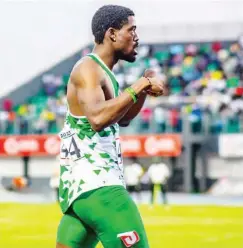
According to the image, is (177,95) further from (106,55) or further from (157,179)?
(106,55)

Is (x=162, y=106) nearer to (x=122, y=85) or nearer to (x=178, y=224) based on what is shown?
(x=122, y=85)

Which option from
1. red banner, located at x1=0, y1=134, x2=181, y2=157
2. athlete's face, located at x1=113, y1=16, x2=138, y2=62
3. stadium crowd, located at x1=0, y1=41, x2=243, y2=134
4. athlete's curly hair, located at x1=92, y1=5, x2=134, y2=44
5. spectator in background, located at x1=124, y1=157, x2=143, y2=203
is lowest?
spectator in background, located at x1=124, y1=157, x2=143, y2=203

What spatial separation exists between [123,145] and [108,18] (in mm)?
25042

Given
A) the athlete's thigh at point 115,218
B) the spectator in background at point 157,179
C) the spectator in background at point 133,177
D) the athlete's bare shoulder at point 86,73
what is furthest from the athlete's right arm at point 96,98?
the spectator in background at point 133,177

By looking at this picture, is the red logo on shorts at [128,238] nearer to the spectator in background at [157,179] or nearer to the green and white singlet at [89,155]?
the green and white singlet at [89,155]

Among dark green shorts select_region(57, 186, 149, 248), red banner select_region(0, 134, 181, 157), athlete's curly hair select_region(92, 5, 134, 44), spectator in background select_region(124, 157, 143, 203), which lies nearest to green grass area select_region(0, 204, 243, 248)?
spectator in background select_region(124, 157, 143, 203)

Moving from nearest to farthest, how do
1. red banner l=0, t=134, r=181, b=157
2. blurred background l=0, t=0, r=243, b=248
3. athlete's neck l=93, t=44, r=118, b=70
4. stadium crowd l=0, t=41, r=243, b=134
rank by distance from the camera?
athlete's neck l=93, t=44, r=118, b=70 → blurred background l=0, t=0, r=243, b=248 → red banner l=0, t=134, r=181, b=157 → stadium crowd l=0, t=41, r=243, b=134

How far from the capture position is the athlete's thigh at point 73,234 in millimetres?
4516

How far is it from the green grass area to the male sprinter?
9.26 meters

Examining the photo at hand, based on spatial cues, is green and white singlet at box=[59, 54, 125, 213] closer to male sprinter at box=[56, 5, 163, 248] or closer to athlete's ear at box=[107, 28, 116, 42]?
male sprinter at box=[56, 5, 163, 248]

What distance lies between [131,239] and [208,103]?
25999 mm

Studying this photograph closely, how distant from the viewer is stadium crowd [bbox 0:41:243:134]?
29214 mm

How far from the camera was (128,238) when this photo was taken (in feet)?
14.2

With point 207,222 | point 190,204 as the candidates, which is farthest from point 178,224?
point 190,204
